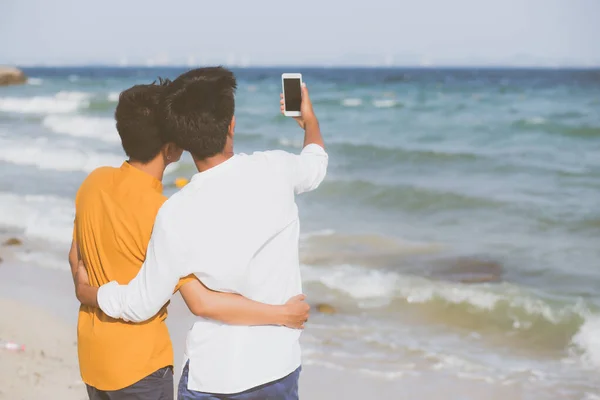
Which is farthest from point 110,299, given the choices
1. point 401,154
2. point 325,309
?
point 401,154

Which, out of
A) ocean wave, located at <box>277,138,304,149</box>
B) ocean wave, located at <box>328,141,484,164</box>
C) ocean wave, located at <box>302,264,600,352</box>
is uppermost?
ocean wave, located at <box>302,264,600,352</box>

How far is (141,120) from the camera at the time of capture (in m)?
2.30

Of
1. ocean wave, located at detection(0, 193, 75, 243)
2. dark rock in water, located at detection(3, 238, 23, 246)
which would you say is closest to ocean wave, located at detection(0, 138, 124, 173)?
ocean wave, located at detection(0, 193, 75, 243)

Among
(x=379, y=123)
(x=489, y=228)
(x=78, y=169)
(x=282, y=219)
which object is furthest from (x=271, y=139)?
(x=282, y=219)

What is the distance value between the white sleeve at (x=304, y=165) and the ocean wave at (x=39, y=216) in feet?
22.0

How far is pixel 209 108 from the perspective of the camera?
6.72 feet

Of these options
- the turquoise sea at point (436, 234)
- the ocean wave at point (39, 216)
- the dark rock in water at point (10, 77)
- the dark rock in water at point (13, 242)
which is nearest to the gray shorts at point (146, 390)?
the turquoise sea at point (436, 234)

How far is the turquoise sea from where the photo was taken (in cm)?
551

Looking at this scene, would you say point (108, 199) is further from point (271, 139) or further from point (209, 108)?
point (271, 139)

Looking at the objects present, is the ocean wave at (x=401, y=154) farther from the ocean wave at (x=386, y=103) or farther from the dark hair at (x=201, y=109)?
the dark hair at (x=201, y=109)

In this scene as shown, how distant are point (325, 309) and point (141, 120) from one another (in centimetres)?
417

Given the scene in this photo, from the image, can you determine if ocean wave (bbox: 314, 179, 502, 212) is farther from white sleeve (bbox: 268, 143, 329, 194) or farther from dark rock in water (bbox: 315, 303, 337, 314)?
white sleeve (bbox: 268, 143, 329, 194)

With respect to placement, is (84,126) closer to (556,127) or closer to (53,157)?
(53,157)

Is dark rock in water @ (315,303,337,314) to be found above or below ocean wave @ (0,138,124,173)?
above
